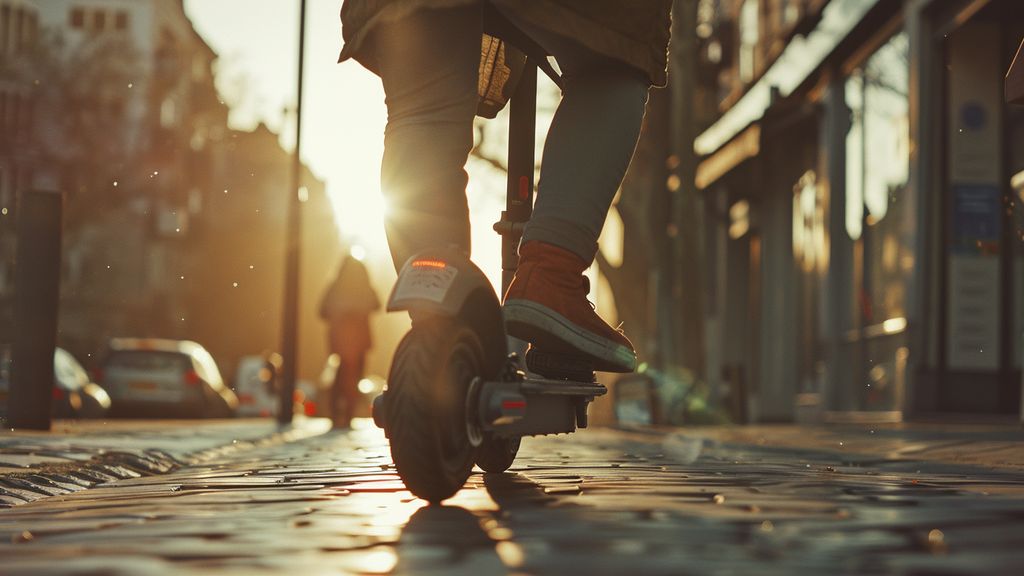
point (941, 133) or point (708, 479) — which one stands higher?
point (941, 133)

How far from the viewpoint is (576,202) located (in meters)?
4.09

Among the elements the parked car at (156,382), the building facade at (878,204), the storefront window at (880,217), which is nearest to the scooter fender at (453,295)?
the building facade at (878,204)

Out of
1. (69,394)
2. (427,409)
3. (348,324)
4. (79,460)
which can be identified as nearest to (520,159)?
(427,409)

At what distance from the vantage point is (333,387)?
16266mm

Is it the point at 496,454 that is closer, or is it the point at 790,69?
the point at 496,454

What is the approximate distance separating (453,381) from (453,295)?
0.58 feet

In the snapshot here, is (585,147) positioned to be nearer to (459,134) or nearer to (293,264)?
(459,134)

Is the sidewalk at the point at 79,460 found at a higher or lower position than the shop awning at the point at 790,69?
lower

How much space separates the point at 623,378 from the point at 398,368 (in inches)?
563

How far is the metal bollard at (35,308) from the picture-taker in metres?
9.69

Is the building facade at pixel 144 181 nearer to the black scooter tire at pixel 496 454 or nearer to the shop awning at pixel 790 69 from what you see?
the shop awning at pixel 790 69

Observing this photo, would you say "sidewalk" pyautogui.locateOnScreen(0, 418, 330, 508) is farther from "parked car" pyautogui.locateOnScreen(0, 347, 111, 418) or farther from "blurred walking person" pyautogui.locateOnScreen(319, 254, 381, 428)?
"parked car" pyautogui.locateOnScreen(0, 347, 111, 418)

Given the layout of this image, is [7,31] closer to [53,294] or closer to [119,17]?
[119,17]

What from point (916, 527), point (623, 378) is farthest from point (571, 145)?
point (623, 378)
